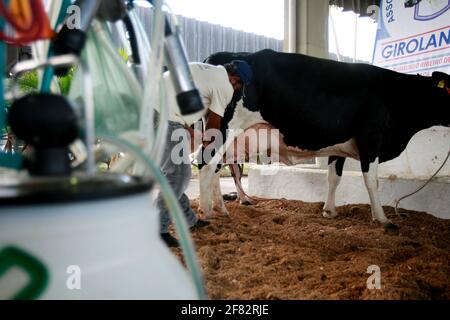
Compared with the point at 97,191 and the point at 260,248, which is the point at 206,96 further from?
the point at 97,191

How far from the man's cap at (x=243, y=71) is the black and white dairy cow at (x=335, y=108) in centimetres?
9

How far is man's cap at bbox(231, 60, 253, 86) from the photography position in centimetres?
324

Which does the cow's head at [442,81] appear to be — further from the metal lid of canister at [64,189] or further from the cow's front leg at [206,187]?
the metal lid of canister at [64,189]

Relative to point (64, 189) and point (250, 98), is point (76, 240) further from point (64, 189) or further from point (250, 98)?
point (250, 98)

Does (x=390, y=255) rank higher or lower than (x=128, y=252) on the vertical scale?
lower

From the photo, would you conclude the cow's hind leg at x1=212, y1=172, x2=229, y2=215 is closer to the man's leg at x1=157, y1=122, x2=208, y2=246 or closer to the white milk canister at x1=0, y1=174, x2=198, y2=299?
the man's leg at x1=157, y1=122, x2=208, y2=246

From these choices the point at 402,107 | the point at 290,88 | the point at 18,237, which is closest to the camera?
the point at 18,237

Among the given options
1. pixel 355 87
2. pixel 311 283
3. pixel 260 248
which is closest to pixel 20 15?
pixel 311 283

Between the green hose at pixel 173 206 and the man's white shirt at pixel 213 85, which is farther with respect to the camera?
the man's white shirt at pixel 213 85

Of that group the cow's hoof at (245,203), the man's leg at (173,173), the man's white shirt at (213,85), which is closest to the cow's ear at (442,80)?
the man's white shirt at (213,85)

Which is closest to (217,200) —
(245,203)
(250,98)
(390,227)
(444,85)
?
(245,203)

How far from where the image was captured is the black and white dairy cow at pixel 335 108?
3.41 metres

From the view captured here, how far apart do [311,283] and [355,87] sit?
228 centimetres

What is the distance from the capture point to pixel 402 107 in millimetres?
3682
